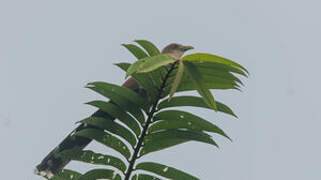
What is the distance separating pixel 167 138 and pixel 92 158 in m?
0.42

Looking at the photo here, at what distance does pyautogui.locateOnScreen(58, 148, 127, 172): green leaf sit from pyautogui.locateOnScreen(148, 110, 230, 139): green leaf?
229 mm

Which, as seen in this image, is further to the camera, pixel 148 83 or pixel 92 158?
pixel 92 158

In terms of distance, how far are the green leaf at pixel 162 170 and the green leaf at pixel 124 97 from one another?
221mm

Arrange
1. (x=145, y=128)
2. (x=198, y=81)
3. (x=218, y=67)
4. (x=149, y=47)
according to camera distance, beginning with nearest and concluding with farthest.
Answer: (x=198, y=81), (x=218, y=67), (x=149, y=47), (x=145, y=128)

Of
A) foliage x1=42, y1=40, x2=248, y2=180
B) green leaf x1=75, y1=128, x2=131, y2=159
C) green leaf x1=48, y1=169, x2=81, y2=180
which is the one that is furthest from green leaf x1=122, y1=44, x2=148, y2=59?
green leaf x1=48, y1=169, x2=81, y2=180

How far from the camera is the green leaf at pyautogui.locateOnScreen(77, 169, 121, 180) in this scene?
6.93 ft

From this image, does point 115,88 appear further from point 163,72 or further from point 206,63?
point 206,63

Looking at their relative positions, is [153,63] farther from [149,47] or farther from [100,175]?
[100,175]

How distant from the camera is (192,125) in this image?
6.59 feet

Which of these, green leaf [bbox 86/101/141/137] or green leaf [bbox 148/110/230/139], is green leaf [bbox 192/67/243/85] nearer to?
green leaf [bbox 148/110/230/139]

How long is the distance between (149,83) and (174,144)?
34 centimetres

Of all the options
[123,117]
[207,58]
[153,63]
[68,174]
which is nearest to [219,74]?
[207,58]

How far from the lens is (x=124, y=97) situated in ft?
6.56

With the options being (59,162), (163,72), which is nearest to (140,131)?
(163,72)
